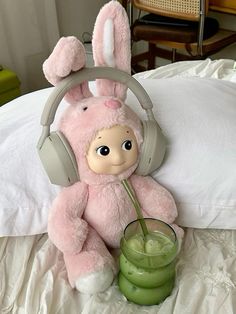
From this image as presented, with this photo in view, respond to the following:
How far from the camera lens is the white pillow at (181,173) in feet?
2.75

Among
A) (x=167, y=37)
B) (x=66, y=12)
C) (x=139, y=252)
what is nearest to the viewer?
(x=139, y=252)

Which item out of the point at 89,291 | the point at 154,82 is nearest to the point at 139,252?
the point at 89,291

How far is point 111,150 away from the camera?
30.0 inches

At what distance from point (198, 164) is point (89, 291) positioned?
12.7 inches

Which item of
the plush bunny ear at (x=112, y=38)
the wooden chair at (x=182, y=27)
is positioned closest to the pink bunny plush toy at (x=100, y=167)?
the plush bunny ear at (x=112, y=38)

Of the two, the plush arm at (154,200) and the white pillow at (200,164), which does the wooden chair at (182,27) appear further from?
the plush arm at (154,200)

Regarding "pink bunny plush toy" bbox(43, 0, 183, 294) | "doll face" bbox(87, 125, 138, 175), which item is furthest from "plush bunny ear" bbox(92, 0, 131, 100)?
"doll face" bbox(87, 125, 138, 175)

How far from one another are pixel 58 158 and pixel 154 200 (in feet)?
0.68

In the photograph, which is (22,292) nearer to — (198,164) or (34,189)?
(34,189)

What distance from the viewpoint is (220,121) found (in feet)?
2.97

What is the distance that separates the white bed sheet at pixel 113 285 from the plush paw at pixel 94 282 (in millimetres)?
15

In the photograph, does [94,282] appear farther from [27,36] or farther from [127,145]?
[27,36]

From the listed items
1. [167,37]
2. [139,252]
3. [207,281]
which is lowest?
[167,37]

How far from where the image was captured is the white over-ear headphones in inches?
29.6
